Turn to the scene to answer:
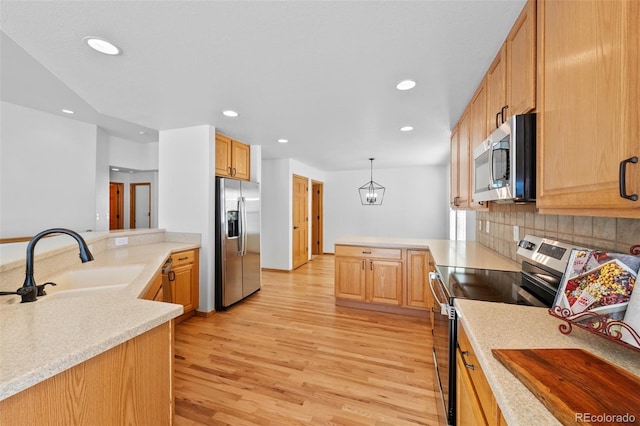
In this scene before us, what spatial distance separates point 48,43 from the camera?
1.55 metres

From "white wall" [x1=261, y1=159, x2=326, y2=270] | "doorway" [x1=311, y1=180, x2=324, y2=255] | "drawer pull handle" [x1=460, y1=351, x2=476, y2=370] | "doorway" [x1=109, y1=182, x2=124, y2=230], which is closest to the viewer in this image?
"drawer pull handle" [x1=460, y1=351, x2=476, y2=370]

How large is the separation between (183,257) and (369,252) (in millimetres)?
2166

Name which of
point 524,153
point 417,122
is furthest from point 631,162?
point 417,122

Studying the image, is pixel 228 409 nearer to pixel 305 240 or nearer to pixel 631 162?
pixel 631 162

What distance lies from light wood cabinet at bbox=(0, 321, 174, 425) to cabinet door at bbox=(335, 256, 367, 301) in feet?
8.16

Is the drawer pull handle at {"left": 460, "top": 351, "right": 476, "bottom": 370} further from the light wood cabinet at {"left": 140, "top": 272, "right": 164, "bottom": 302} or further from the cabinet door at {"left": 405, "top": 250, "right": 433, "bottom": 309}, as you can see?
the cabinet door at {"left": 405, "top": 250, "right": 433, "bottom": 309}

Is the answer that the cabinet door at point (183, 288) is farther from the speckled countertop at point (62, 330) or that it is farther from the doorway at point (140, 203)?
the doorway at point (140, 203)

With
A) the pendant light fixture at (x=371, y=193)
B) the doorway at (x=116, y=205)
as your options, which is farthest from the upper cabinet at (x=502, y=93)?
the doorway at (x=116, y=205)

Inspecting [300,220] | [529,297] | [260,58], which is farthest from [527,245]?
[300,220]

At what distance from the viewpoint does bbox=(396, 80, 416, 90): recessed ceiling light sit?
202cm

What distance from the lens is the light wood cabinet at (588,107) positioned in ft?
2.16

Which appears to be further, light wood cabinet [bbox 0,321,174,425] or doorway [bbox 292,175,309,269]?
doorway [bbox 292,175,309,269]

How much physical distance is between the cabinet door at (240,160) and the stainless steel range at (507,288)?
305 cm

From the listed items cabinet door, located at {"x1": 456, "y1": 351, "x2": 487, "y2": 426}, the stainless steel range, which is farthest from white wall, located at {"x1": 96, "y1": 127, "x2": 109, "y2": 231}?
cabinet door, located at {"x1": 456, "y1": 351, "x2": 487, "y2": 426}
